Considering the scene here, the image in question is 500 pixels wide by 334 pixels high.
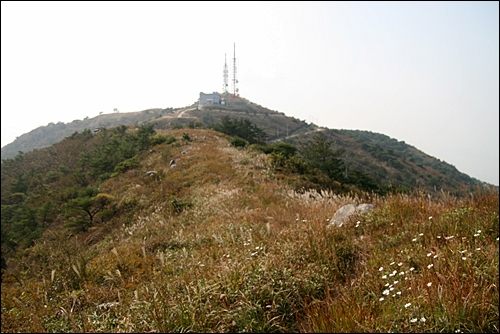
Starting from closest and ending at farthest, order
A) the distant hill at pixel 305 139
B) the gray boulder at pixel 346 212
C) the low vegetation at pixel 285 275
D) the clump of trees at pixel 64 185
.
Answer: the low vegetation at pixel 285 275 → the gray boulder at pixel 346 212 → the clump of trees at pixel 64 185 → the distant hill at pixel 305 139

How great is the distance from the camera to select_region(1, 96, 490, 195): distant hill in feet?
199

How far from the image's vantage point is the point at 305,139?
258 feet

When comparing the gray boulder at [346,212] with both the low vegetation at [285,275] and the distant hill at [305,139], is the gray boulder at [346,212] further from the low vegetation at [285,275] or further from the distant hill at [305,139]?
the distant hill at [305,139]

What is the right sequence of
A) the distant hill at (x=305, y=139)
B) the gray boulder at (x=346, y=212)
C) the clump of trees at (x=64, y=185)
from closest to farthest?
the gray boulder at (x=346, y=212)
the clump of trees at (x=64, y=185)
the distant hill at (x=305, y=139)

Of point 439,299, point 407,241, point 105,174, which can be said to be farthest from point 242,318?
point 105,174

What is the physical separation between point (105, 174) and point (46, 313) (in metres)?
18.8

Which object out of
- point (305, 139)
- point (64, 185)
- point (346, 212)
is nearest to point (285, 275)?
point (346, 212)

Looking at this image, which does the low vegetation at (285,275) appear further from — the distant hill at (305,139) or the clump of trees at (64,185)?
the distant hill at (305,139)

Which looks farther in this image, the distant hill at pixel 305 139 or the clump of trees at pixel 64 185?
the distant hill at pixel 305 139

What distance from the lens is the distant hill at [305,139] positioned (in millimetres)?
60688

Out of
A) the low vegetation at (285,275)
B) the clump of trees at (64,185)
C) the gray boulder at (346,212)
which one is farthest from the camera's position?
the clump of trees at (64,185)

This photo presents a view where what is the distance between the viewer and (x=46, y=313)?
122 inches

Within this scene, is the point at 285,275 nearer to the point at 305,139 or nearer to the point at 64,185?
the point at 64,185

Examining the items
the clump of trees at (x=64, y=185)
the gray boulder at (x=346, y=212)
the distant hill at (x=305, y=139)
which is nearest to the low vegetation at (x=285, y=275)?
the gray boulder at (x=346, y=212)
